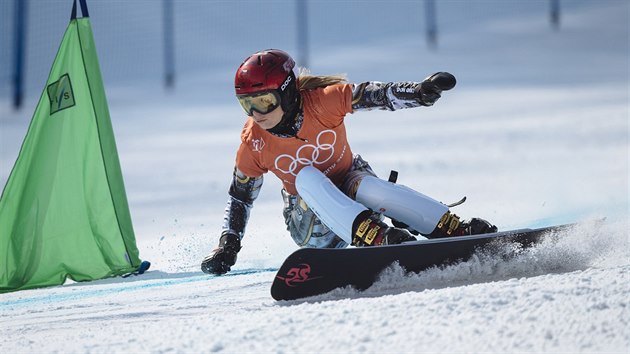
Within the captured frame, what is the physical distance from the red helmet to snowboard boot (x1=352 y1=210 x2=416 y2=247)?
30.5 inches

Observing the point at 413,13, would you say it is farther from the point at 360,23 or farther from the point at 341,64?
the point at 341,64

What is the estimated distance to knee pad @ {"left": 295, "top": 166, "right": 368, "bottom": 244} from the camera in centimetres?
434

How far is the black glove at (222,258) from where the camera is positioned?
4.69m

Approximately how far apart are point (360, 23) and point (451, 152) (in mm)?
11068

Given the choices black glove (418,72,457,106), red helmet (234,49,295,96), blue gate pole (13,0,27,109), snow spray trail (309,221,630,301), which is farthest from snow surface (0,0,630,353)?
red helmet (234,49,295,96)

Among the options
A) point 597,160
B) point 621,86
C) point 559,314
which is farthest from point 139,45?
point 559,314

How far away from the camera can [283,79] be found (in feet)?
15.1

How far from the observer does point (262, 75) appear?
180 inches

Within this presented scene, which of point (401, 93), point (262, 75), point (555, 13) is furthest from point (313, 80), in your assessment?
point (555, 13)

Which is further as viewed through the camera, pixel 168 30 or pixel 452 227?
pixel 168 30

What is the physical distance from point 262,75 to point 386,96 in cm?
→ 61

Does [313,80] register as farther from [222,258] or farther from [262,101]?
[222,258]

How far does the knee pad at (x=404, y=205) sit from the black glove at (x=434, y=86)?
45 cm

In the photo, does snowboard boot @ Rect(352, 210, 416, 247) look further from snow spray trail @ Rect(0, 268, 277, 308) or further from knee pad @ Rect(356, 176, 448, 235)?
snow spray trail @ Rect(0, 268, 277, 308)
